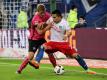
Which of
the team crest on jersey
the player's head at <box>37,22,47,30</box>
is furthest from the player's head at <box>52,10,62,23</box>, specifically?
the team crest on jersey

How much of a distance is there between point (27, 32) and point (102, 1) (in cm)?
543

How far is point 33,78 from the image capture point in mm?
13836

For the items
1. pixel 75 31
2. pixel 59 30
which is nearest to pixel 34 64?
pixel 59 30

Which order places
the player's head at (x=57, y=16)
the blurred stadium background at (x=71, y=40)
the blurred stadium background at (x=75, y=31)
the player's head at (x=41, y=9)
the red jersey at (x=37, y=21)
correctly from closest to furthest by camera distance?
1. the player's head at (x=57, y=16)
2. the player's head at (x=41, y=9)
3. the red jersey at (x=37, y=21)
4. the blurred stadium background at (x=71, y=40)
5. the blurred stadium background at (x=75, y=31)

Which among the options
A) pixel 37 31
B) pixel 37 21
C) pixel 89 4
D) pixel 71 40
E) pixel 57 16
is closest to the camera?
pixel 57 16

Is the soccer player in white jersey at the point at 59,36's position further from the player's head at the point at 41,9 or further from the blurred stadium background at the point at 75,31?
the blurred stadium background at the point at 75,31

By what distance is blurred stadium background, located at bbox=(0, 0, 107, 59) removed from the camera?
2294cm

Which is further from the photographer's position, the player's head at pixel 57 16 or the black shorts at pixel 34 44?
the black shorts at pixel 34 44

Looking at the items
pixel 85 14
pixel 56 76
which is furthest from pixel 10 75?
pixel 85 14

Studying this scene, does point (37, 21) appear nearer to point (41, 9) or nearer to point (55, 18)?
point (41, 9)

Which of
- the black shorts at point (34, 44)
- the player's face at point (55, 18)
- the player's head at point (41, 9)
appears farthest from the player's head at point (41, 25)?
the black shorts at point (34, 44)

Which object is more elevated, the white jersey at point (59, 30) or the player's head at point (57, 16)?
the player's head at point (57, 16)

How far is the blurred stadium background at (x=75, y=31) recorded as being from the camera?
75.3 ft

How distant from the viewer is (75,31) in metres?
23.9
